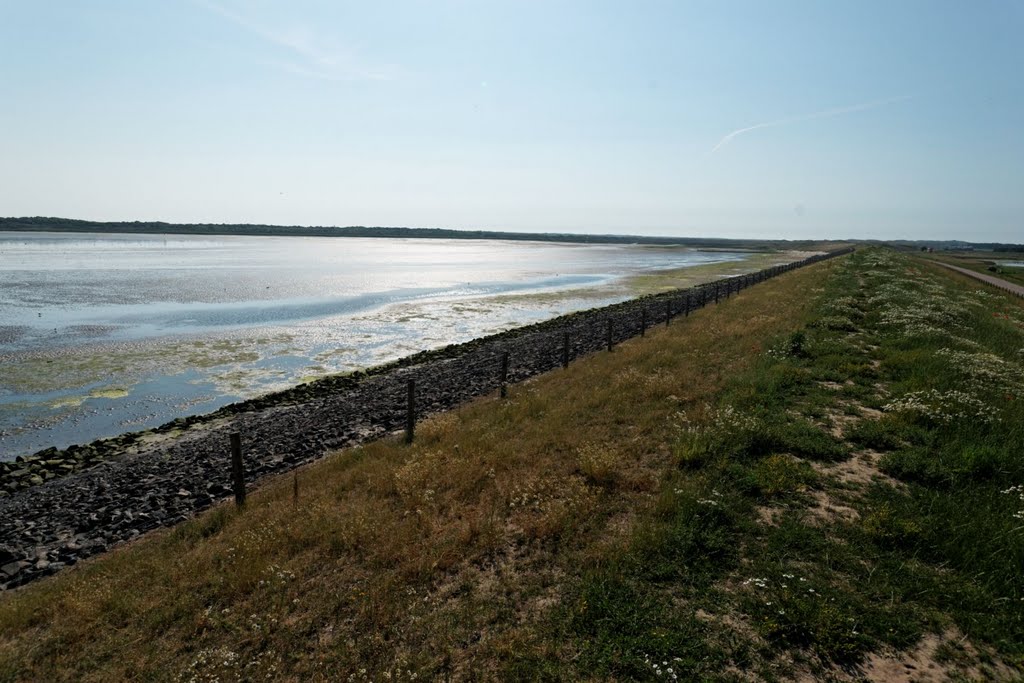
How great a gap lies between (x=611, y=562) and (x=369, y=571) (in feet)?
12.0

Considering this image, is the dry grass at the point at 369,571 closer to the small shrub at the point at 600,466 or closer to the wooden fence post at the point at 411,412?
the small shrub at the point at 600,466

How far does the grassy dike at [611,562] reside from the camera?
555cm

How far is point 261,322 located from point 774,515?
4104 centimetres

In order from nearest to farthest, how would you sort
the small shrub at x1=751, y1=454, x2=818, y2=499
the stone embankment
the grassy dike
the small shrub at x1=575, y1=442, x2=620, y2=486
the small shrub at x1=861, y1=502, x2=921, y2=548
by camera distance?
the grassy dike → the small shrub at x1=861, y1=502, x2=921, y2=548 → the small shrub at x1=751, y1=454, x2=818, y2=499 → the small shrub at x1=575, y1=442, x2=620, y2=486 → the stone embankment

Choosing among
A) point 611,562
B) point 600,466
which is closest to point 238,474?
point 600,466

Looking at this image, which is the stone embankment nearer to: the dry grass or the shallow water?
the dry grass

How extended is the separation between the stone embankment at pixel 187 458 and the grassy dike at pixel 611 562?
1.61 metres

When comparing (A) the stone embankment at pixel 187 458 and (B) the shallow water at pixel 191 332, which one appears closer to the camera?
(A) the stone embankment at pixel 187 458

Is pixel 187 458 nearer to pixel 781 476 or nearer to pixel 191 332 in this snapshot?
pixel 781 476

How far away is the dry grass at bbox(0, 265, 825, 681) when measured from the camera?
6.05 meters

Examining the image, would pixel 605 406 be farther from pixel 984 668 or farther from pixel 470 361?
pixel 470 361

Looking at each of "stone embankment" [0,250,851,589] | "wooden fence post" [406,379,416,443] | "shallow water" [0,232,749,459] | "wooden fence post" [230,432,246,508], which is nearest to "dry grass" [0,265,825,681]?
"wooden fence post" [230,432,246,508]

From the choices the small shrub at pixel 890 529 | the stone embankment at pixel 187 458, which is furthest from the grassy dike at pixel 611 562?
the stone embankment at pixel 187 458

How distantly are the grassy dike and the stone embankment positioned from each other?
161 cm
